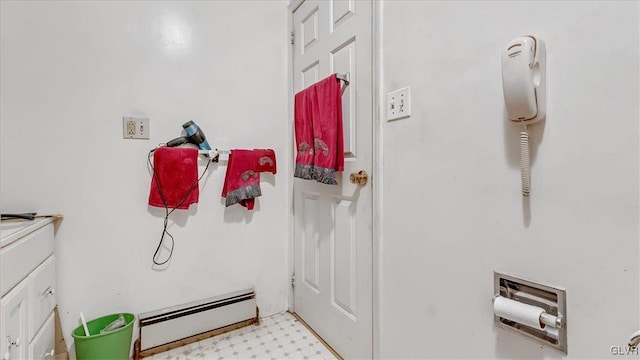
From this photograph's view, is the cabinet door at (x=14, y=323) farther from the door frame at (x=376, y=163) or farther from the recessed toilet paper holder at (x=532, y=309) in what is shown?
the recessed toilet paper holder at (x=532, y=309)

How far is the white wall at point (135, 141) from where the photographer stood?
4.21 feet

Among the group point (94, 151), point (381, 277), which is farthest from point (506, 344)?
point (94, 151)

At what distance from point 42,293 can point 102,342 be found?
33cm

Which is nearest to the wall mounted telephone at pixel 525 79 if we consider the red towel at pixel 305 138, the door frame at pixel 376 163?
the door frame at pixel 376 163

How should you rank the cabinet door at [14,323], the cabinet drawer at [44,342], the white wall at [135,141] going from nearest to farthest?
the cabinet door at [14,323]
the cabinet drawer at [44,342]
the white wall at [135,141]

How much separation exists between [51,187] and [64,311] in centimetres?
58

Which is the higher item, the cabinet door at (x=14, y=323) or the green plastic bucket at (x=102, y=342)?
the cabinet door at (x=14, y=323)

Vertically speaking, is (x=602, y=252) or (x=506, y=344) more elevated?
(x=602, y=252)

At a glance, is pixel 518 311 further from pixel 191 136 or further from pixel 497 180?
pixel 191 136

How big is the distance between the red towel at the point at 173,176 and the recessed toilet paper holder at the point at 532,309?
138 cm

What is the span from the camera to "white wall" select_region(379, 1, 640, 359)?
2.00 ft

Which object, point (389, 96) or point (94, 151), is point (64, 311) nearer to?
point (94, 151)

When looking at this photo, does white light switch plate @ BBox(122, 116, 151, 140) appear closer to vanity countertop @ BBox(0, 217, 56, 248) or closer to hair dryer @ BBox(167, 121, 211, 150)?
hair dryer @ BBox(167, 121, 211, 150)

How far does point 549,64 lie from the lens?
2.29 feet
